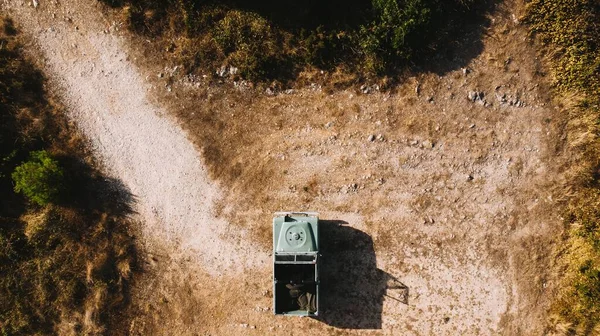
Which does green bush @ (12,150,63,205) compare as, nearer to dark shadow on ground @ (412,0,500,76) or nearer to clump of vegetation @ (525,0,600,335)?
dark shadow on ground @ (412,0,500,76)

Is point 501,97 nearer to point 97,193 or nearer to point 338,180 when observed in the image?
point 338,180

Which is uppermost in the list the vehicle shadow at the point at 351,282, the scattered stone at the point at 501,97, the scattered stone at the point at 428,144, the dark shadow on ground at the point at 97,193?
the scattered stone at the point at 501,97

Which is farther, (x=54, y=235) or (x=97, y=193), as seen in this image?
(x=97, y=193)

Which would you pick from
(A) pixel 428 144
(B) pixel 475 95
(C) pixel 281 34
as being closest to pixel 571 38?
(B) pixel 475 95

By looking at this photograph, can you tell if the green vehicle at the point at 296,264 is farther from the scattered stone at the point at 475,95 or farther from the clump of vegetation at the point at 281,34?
the scattered stone at the point at 475,95

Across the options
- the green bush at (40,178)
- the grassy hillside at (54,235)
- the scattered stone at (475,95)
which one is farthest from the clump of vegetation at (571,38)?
the green bush at (40,178)

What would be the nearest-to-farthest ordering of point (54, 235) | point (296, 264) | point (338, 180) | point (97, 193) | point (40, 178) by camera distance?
point (296, 264) < point (40, 178) < point (338, 180) < point (54, 235) < point (97, 193)
